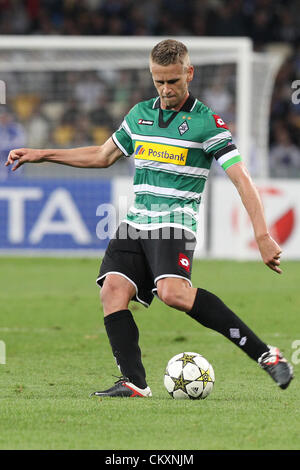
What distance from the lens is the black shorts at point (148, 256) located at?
550 centimetres

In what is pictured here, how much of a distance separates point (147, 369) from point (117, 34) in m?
15.0

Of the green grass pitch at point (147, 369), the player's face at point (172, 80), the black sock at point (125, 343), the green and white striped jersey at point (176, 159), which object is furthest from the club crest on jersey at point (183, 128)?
the green grass pitch at point (147, 369)

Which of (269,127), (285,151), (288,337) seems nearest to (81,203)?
(285,151)

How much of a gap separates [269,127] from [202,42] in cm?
516

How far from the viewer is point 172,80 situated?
18.0ft

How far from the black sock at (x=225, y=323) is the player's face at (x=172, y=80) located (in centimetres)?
108

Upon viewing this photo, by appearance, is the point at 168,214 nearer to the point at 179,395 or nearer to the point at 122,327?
the point at 122,327

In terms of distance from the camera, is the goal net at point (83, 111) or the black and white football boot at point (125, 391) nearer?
the black and white football boot at point (125, 391)

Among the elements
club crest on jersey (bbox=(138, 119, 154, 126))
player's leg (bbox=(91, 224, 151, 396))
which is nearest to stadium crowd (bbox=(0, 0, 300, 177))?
club crest on jersey (bbox=(138, 119, 154, 126))

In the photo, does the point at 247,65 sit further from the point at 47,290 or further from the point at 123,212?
the point at 47,290

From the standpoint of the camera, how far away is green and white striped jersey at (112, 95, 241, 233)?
555 centimetres

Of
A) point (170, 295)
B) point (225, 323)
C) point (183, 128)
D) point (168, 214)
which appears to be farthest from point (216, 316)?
point (183, 128)

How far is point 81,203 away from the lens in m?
15.4

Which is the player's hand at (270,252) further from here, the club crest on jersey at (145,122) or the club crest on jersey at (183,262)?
the club crest on jersey at (145,122)
